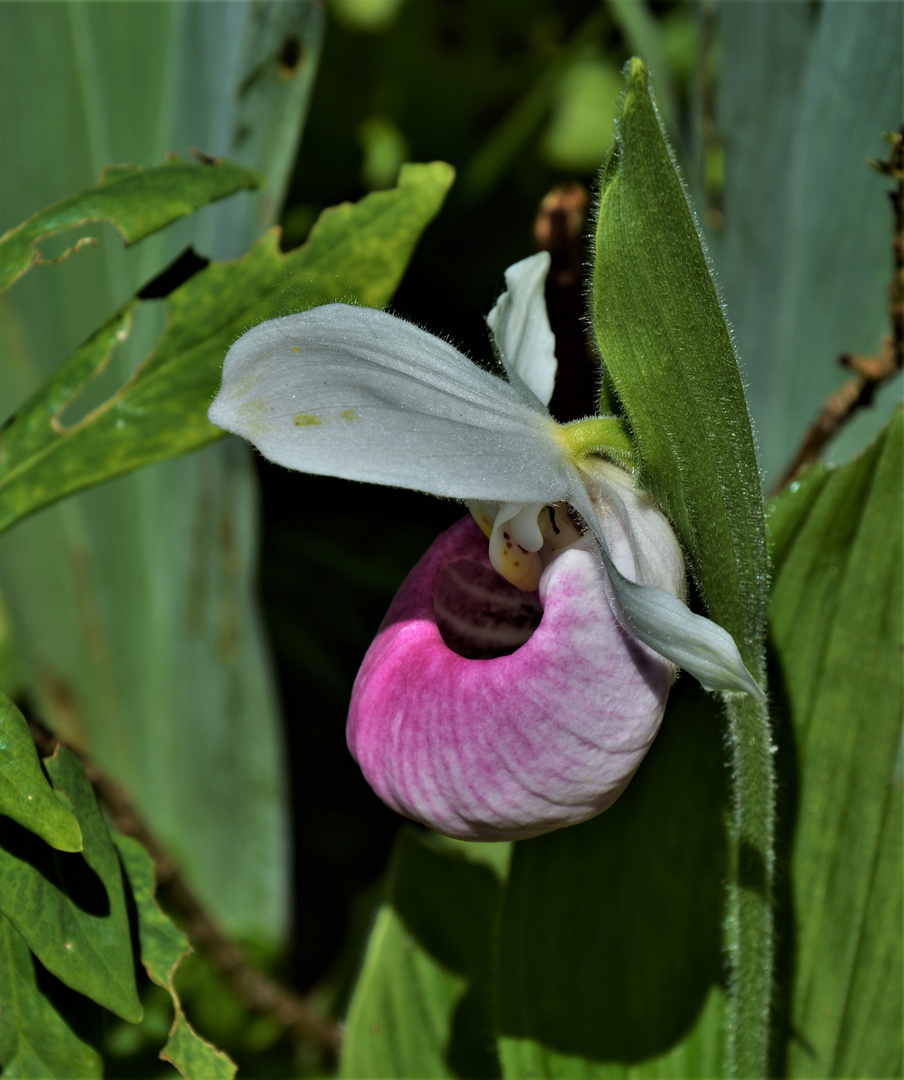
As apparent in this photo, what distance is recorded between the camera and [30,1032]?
0.47 metres

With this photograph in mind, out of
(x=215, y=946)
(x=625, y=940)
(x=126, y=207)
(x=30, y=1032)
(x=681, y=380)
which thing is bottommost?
(x=215, y=946)

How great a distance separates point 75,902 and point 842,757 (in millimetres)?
465

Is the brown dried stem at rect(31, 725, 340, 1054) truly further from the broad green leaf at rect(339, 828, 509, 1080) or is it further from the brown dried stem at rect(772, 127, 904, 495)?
the brown dried stem at rect(772, 127, 904, 495)

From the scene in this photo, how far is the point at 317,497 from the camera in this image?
1479 mm

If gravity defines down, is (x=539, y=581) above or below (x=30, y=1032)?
above

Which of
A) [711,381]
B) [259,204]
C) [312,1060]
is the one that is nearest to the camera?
[711,381]

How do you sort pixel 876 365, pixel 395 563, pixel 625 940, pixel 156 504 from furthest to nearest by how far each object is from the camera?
A: pixel 395 563 → pixel 156 504 → pixel 876 365 → pixel 625 940

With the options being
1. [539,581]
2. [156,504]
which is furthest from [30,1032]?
[156,504]

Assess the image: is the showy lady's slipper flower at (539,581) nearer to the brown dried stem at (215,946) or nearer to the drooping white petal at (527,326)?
the drooping white petal at (527,326)

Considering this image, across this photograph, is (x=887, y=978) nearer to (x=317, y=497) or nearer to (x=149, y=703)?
(x=149, y=703)

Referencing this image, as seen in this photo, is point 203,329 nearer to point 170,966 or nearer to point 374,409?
point 374,409

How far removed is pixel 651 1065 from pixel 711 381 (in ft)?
1.59

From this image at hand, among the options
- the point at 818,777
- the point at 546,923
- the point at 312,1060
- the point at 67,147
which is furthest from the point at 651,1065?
the point at 67,147

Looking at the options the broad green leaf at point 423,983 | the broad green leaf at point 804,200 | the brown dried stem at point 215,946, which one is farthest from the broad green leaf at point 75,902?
the broad green leaf at point 804,200
